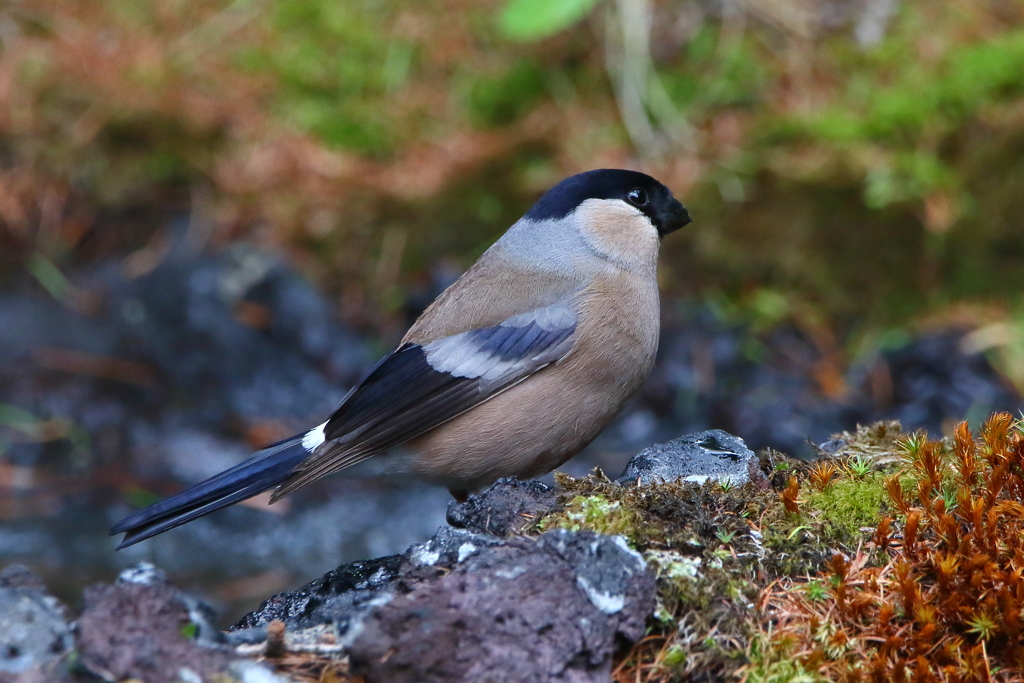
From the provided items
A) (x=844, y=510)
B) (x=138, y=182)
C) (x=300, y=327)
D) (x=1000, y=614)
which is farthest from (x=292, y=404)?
(x=1000, y=614)

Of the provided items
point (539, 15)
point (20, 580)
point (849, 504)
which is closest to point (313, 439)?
point (20, 580)

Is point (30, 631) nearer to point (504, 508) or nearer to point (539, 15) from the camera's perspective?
point (504, 508)

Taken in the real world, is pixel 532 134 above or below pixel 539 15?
below

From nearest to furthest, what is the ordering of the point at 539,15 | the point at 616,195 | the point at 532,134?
the point at 616,195
the point at 539,15
the point at 532,134

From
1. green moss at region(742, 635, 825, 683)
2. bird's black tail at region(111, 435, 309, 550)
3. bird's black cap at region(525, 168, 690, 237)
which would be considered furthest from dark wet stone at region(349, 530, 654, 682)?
bird's black cap at region(525, 168, 690, 237)

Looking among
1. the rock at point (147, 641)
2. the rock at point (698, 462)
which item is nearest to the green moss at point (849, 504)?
the rock at point (698, 462)

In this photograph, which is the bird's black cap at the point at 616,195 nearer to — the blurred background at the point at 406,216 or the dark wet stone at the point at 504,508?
the blurred background at the point at 406,216

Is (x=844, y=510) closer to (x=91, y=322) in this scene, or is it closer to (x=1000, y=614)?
(x=1000, y=614)
